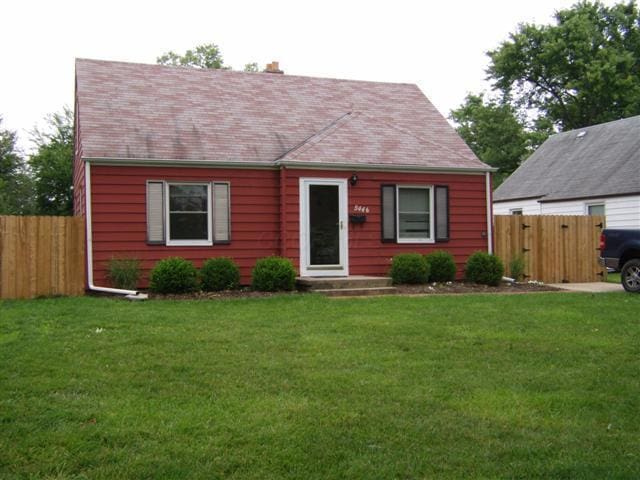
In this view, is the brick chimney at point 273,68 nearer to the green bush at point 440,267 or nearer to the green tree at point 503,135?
the green bush at point 440,267

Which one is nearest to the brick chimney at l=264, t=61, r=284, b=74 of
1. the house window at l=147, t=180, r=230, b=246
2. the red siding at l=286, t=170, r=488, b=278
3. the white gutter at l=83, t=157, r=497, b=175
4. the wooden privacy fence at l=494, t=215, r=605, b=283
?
the white gutter at l=83, t=157, r=497, b=175

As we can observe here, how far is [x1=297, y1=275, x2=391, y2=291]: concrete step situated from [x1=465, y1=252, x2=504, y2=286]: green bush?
6.58 ft

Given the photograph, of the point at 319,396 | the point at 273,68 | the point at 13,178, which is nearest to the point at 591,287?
the point at 273,68

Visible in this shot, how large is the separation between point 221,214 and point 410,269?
391 centimetres

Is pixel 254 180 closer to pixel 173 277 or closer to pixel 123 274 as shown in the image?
pixel 173 277

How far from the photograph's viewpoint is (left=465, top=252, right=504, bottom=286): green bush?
14320mm

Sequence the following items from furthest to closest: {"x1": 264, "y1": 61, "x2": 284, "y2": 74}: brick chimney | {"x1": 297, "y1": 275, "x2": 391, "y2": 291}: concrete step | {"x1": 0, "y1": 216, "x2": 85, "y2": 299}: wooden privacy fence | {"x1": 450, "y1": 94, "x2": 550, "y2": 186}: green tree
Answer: {"x1": 450, "y1": 94, "x2": 550, "y2": 186}: green tree
{"x1": 264, "y1": 61, "x2": 284, "y2": 74}: brick chimney
{"x1": 297, "y1": 275, "x2": 391, "y2": 291}: concrete step
{"x1": 0, "y1": 216, "x2": 85, "y2": 299}: wooden privacy fence

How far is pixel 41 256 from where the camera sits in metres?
12.1

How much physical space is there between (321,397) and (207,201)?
9.16m

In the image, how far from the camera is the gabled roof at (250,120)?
14.0m

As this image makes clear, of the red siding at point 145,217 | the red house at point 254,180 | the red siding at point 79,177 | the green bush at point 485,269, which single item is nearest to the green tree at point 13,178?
the red siding at point 79,177

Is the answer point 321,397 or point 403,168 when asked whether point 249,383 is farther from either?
point 403,168

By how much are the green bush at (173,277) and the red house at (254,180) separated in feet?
3.88

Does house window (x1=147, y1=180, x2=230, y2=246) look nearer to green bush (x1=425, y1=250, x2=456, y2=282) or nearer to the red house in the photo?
the red house
